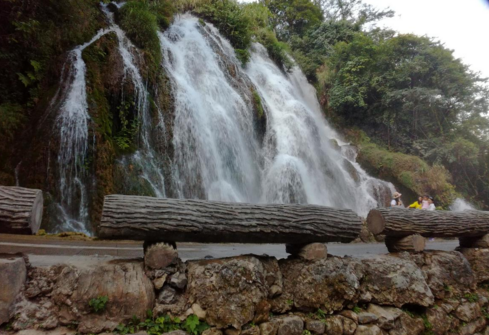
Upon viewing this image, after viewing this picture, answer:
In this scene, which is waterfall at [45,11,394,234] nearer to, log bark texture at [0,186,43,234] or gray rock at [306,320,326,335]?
log bark texture at [0,186,43,234]

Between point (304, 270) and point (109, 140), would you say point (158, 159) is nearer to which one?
point (109, 140)

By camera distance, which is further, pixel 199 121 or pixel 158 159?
pixel 199 121

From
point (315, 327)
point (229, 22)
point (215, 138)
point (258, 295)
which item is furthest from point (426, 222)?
point (229, 22)

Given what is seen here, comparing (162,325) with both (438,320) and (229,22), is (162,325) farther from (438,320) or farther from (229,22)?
(229,22)

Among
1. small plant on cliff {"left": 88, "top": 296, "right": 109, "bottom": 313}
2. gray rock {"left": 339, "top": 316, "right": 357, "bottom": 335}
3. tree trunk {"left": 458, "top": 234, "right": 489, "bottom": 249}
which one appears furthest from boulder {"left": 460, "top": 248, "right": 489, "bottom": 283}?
small plant on cliff {"left": 88, "top": 296, "right": 109, "bottom": 313}

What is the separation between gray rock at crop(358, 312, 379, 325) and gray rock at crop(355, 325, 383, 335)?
0.05m

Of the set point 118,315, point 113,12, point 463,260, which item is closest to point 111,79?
point 113,12

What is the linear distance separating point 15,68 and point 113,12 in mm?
4873

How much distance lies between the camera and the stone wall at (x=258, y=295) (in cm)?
257

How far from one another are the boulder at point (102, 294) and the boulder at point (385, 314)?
2632mm

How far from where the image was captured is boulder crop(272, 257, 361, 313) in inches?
136

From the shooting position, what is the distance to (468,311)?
4.50 meters

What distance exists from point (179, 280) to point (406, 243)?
3.27 meters

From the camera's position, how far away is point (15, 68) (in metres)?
8.02
